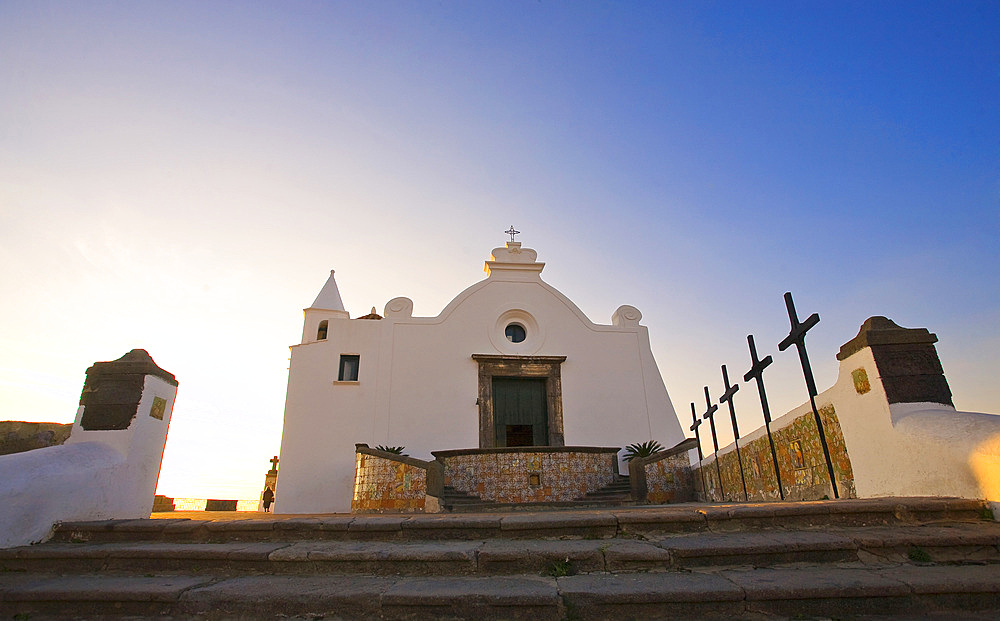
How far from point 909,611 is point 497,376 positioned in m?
11.5

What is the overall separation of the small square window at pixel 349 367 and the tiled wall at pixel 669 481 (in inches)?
299

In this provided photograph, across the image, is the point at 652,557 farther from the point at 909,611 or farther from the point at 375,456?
the point at 375,456

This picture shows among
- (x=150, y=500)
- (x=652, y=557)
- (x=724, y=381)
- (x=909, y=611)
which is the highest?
(x=724, y=381)

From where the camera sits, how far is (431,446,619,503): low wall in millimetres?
9922

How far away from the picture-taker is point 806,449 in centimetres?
669

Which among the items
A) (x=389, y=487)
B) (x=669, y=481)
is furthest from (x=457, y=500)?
(x=669, y=481)

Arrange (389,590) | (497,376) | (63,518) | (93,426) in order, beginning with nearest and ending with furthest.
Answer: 1. (389,590)
2. (63,518)
3. (93,426)
4. (497,376)

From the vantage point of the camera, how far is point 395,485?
10.1 m

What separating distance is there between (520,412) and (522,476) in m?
3.98

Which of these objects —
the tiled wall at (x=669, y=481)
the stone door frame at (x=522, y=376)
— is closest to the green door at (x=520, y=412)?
the stone door frame at (x=522, y=376)

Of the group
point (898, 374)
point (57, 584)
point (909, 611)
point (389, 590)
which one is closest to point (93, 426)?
point (57, 584)

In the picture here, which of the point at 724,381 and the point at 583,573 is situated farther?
the point at 724,381

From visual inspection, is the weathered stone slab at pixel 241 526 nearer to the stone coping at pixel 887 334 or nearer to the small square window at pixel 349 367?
the stone coping at pixel 887 334

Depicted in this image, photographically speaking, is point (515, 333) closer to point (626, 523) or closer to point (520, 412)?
point (520, 412)
